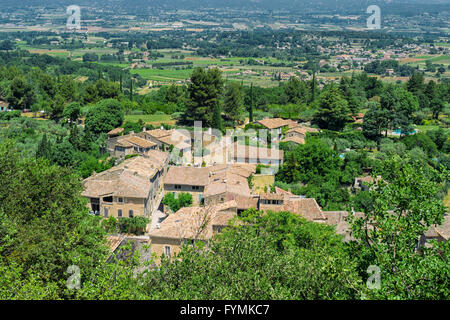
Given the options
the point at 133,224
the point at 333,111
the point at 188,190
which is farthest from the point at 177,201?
the point at 333,111

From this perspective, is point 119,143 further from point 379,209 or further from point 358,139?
point 379,209

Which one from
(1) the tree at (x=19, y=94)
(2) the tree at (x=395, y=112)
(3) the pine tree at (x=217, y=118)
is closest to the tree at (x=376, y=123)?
(2) the tree at (x=395, y=112)

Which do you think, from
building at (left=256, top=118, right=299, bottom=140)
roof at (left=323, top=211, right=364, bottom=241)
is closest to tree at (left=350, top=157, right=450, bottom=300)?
roof at (left=323, top=211, right=364, bottom=241)

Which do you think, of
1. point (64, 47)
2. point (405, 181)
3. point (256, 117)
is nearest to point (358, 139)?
point (256, 117)

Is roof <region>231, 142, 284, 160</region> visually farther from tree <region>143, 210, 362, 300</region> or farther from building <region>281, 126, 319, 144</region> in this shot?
tree <region>143, 210, 362, 300</region>
